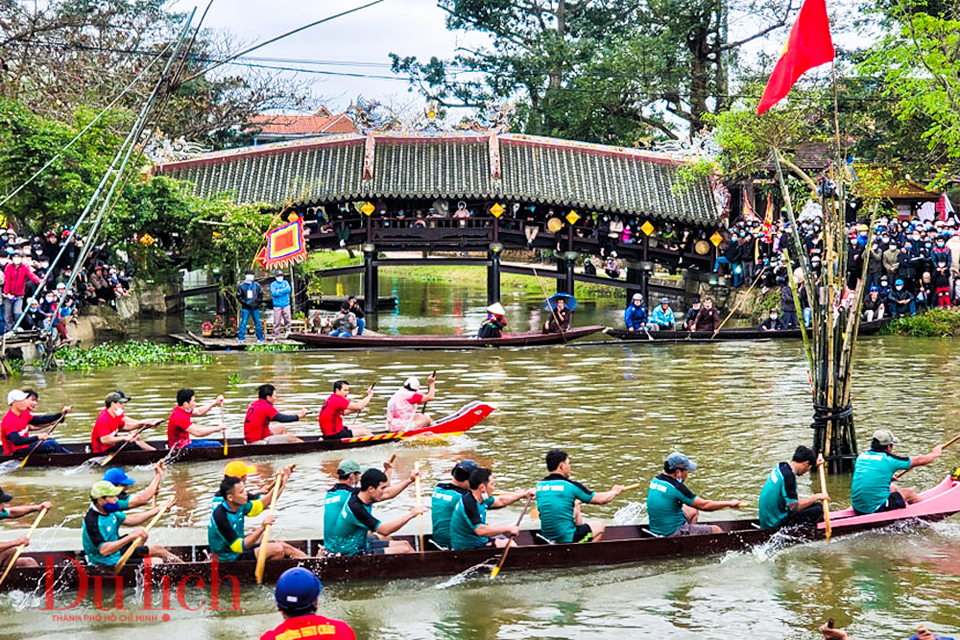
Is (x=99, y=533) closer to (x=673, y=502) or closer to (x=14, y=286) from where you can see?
(x=673, y=502)

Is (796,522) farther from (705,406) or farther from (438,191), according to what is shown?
(438,191)

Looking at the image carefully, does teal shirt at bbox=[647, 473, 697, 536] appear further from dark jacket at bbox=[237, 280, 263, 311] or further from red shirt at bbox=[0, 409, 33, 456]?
dark jacket at bbox=[237, 280, 263, 311]

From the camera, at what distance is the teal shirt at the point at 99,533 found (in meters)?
9.84

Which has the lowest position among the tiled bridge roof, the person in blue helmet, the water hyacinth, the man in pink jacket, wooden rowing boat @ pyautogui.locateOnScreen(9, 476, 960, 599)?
wooden rowing boat @ pyautogui.locateOnScreen(9, 476, 960, 599)

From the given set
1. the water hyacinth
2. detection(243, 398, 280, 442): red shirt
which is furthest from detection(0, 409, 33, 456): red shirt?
the water hyacinth

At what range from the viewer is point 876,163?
99.6 ft

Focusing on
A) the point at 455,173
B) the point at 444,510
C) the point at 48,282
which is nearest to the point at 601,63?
the point at 455,173

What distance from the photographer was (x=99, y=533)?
984 cm

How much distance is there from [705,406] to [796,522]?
24.0 feet

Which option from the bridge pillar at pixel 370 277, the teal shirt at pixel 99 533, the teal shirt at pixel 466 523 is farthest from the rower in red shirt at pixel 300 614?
the bridge pillar at pixel 370 277

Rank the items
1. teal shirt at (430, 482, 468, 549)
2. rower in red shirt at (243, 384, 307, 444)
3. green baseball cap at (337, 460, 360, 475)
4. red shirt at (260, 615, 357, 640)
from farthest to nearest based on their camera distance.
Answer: rower in red shirt at (243, 384, 307, 444), teal shirt at (430, 482, 468, 549), green baseball cap at (337, 460, 360, 475), red shirt at (260, 615, 357, 640)

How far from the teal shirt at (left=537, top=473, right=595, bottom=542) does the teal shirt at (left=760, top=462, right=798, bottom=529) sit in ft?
5.91

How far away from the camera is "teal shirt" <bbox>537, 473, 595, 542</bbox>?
10.7m

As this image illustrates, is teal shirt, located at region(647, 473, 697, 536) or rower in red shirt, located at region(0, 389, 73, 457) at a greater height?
rower in red shirt, located at region(0, 389, 73, 457)
